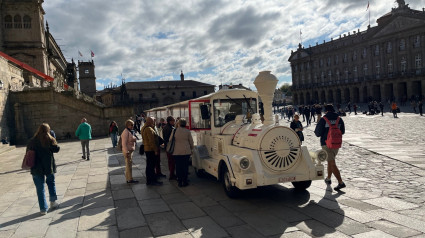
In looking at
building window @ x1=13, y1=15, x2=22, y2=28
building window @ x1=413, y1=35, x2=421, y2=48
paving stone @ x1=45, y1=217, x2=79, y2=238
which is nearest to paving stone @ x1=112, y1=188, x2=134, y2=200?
paving stone @ x1=45, y1=217, x2=79, y2=238

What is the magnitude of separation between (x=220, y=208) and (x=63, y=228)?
9.13 ft

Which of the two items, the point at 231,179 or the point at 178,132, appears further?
the point at 178,132

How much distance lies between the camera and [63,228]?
5.00m

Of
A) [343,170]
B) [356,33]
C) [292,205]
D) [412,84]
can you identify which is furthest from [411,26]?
[292,205]

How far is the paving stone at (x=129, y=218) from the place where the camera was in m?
5.04

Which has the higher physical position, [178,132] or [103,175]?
[178,132]

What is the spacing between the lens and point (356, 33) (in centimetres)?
7306

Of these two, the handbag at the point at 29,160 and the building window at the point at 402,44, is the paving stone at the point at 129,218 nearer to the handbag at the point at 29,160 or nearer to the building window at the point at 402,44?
the handbag at the point at 29,160

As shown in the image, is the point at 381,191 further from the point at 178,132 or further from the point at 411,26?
the point at 411,26

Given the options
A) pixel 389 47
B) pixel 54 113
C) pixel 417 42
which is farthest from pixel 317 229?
pixel 389 47

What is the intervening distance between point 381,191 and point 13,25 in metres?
38.7

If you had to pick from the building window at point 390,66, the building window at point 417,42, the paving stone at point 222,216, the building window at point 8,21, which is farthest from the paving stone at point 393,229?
the building window at point 390,66

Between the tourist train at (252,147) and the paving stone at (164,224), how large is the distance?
1352 mm

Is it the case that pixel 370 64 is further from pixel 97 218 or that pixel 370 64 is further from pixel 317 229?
pixel 97 218
